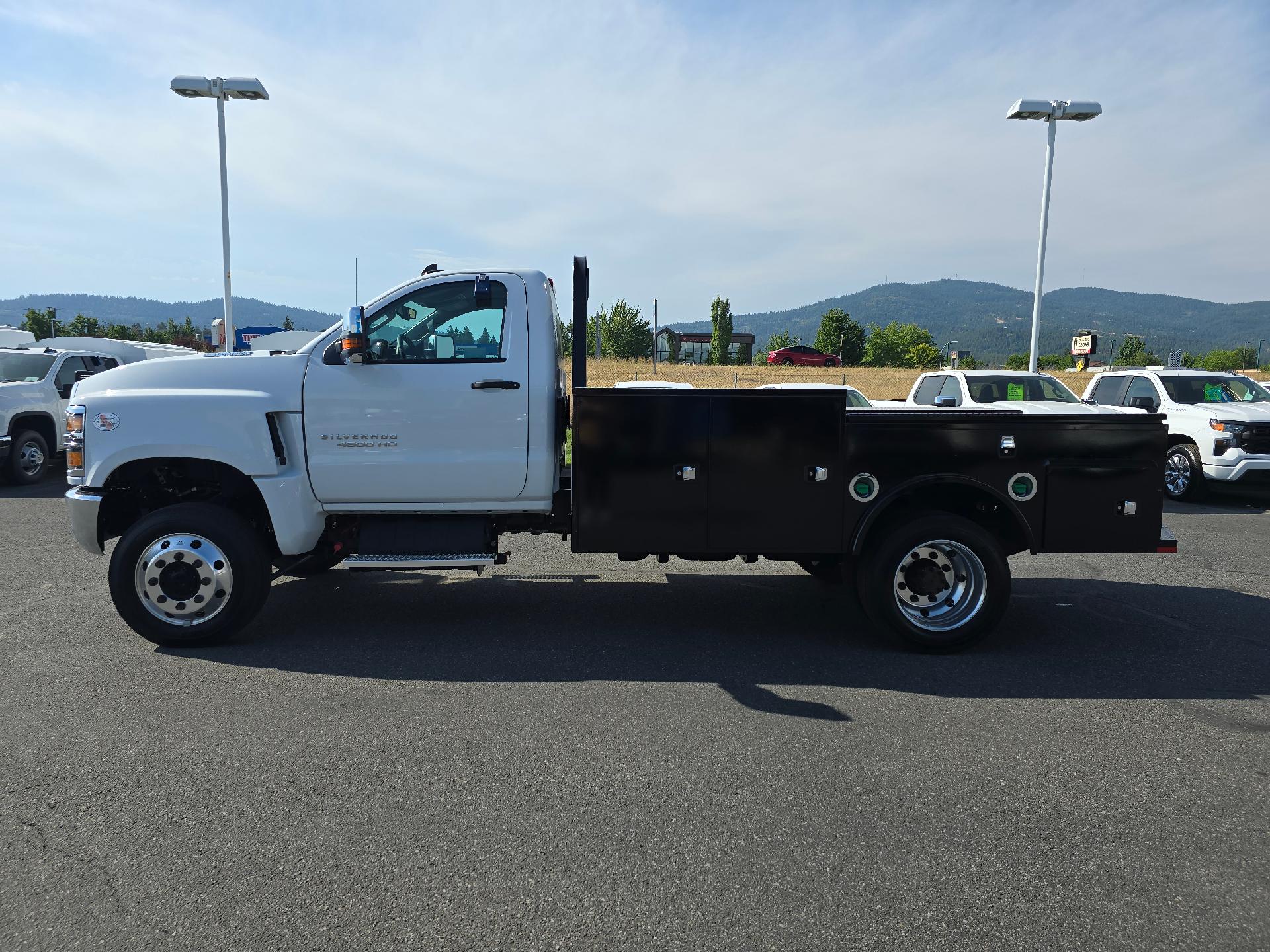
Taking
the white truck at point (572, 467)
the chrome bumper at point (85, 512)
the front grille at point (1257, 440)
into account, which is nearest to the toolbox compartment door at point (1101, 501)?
the white truck at point (572, 467)

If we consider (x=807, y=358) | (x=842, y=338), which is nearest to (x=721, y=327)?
(x=842, y=338)

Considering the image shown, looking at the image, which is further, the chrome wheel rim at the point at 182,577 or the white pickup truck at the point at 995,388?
the white pickup truck at the point at 995,388

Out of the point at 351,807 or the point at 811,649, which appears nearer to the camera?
the point at 351,807

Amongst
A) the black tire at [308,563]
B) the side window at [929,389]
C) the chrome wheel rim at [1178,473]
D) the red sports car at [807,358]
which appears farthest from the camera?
the red sports car at [807,358]

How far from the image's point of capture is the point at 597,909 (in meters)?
2.79

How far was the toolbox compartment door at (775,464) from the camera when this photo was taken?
538 cm

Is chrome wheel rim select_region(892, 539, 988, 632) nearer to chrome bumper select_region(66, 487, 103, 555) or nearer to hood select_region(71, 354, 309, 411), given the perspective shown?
hood select_region(71, 354, 309, 411)

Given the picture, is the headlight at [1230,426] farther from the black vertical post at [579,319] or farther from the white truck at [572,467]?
the black vertical post at [579,319]

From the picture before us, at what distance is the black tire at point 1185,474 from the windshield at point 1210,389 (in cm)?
82

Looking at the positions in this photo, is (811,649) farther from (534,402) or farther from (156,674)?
(156,674)

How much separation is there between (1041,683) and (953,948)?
2.73m

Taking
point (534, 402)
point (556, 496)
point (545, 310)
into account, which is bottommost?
point (556, 496)

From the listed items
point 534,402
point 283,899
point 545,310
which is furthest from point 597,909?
point 545,310

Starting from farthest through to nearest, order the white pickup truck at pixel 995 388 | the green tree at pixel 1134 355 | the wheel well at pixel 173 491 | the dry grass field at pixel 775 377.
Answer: the green tree at pixel 1134 355 → the dry grass field at pixel 775 377 → the white pickup truck at pixel 995 388 → the wheel well at pixel 173 491
